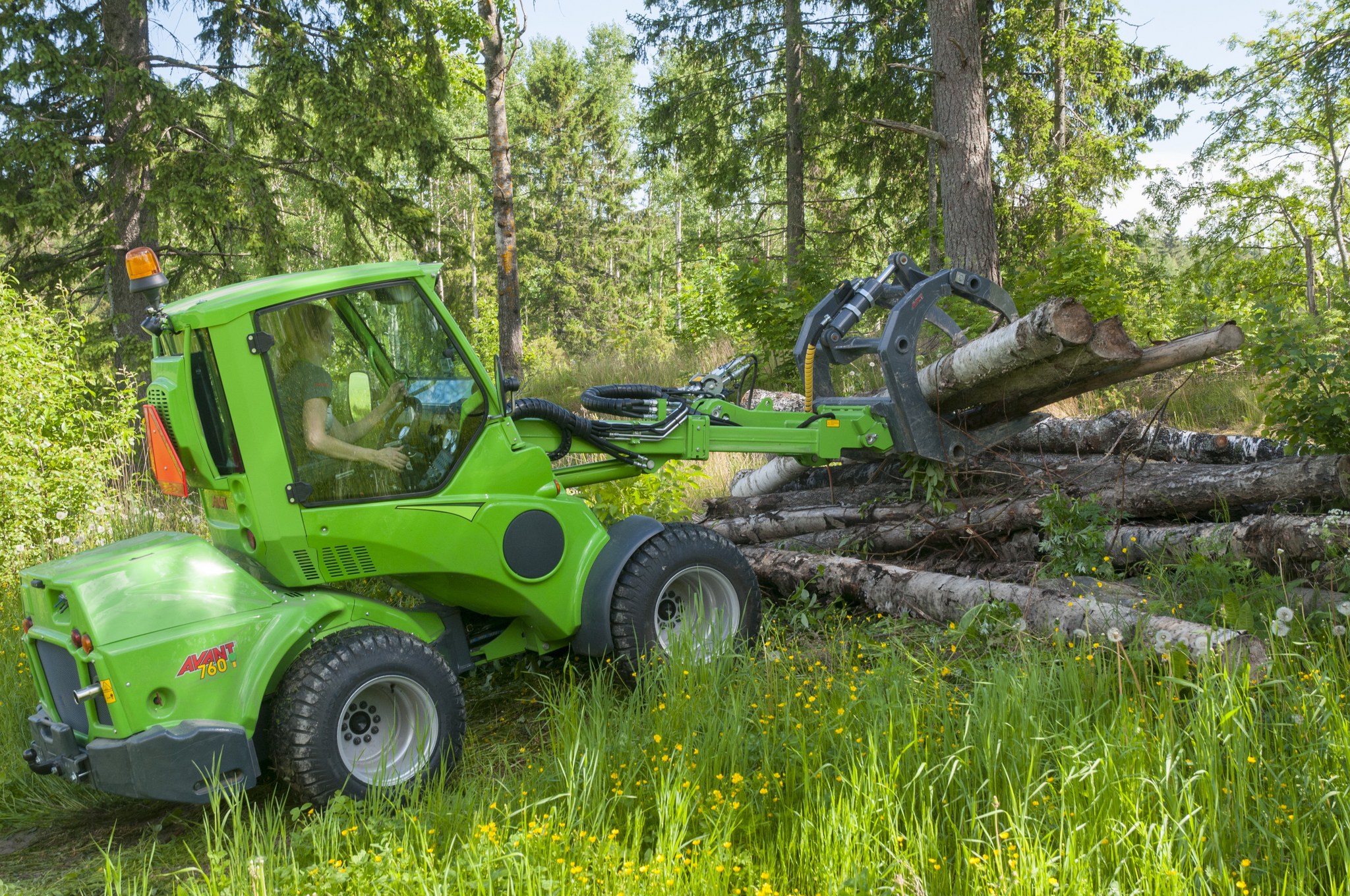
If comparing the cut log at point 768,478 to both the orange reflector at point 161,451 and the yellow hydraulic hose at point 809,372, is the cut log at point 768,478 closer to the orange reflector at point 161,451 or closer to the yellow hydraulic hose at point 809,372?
the yellow hydraulic hose at point 809,372

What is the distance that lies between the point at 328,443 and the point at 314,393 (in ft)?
0.74

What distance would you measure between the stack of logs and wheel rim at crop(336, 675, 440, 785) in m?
2.83

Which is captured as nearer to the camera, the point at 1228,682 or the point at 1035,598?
the point at 1228,682

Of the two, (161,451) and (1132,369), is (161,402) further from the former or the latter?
(1132,369)

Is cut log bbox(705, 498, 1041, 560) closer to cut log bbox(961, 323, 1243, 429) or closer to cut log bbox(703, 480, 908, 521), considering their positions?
cut log bbox(703, 480, 908, 521)

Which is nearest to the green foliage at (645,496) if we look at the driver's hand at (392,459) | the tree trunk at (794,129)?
the driver's hand at (392,459)

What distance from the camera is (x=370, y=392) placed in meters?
4.33

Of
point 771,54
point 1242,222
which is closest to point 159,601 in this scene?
→ point 771,54

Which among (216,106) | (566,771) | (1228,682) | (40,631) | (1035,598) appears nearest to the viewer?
(1228,682)

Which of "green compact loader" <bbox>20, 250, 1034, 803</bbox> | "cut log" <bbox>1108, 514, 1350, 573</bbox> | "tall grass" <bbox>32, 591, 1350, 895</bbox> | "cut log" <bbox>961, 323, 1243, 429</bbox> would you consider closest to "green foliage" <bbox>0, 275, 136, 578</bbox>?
"green compact loader" <bbox>20, 250, 1034, 803</bbox>

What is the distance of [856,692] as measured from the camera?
399 cm

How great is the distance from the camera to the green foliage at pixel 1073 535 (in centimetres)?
553

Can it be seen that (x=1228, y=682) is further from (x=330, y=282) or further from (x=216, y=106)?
(x=216, y=106)

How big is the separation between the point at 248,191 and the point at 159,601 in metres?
9.79
